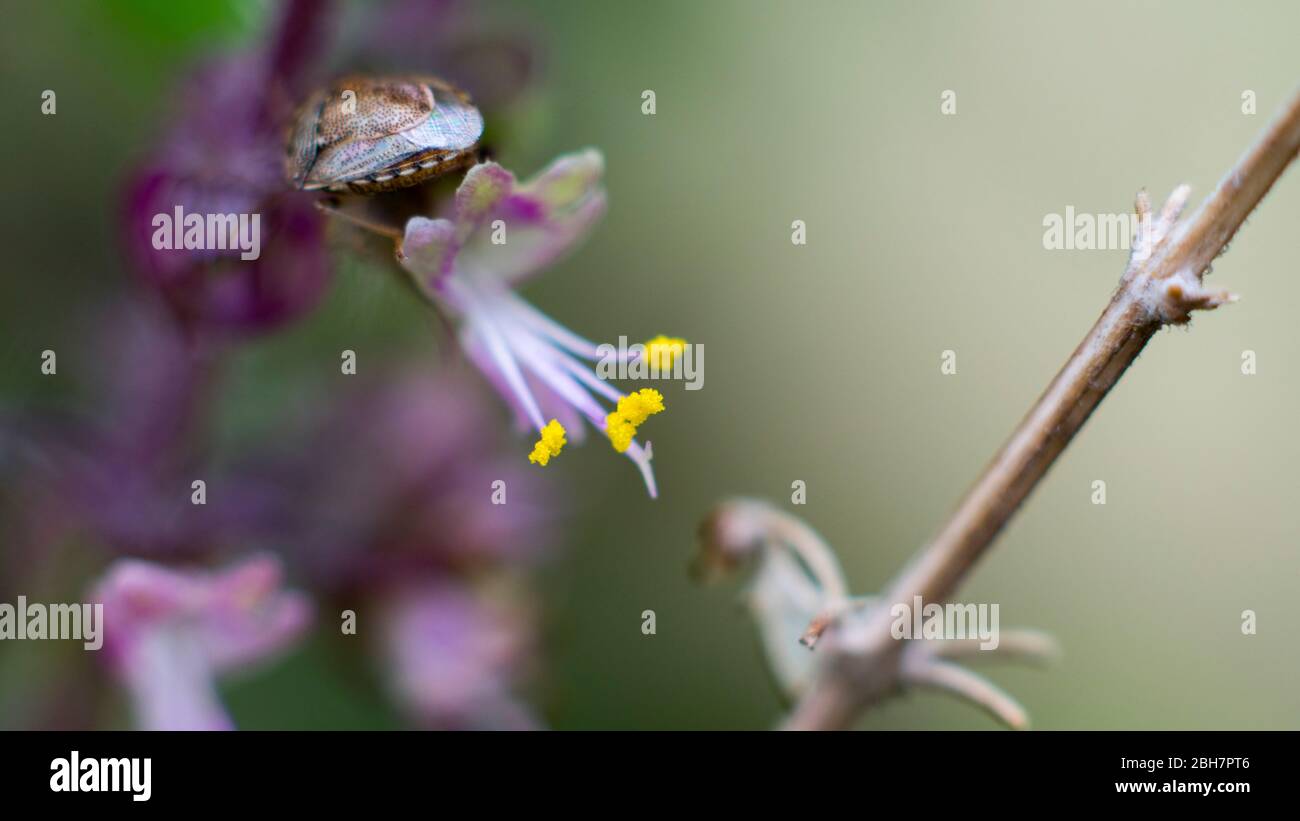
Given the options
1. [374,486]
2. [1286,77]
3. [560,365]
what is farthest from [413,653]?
[1286,77]

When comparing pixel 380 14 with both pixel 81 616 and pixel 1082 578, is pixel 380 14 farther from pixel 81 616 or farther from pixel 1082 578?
pixel 1082 578

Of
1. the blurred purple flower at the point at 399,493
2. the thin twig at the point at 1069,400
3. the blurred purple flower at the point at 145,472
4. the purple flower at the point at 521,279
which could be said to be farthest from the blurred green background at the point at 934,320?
the thin twig at the point at 1069,400

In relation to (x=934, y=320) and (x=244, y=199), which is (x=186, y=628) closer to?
(x=244, y=199)

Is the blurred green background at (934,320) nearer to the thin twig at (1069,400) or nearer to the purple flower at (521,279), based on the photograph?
the purple flower at (521,279)

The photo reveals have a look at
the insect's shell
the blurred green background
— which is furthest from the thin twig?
the blurred green background

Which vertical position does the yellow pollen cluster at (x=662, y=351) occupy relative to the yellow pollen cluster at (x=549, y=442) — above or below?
above

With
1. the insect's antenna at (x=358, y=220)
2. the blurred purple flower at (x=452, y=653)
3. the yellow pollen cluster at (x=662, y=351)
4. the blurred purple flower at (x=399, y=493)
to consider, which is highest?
the insect's antenna at (x=358, y=220)

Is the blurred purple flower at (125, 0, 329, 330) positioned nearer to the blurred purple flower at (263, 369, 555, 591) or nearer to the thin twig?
the blurred purple flower at (263, 369, 555, 591)

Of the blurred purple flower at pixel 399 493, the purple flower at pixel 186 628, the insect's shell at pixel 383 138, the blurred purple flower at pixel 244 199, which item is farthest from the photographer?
the blurred purple flower at pixel 399 493
